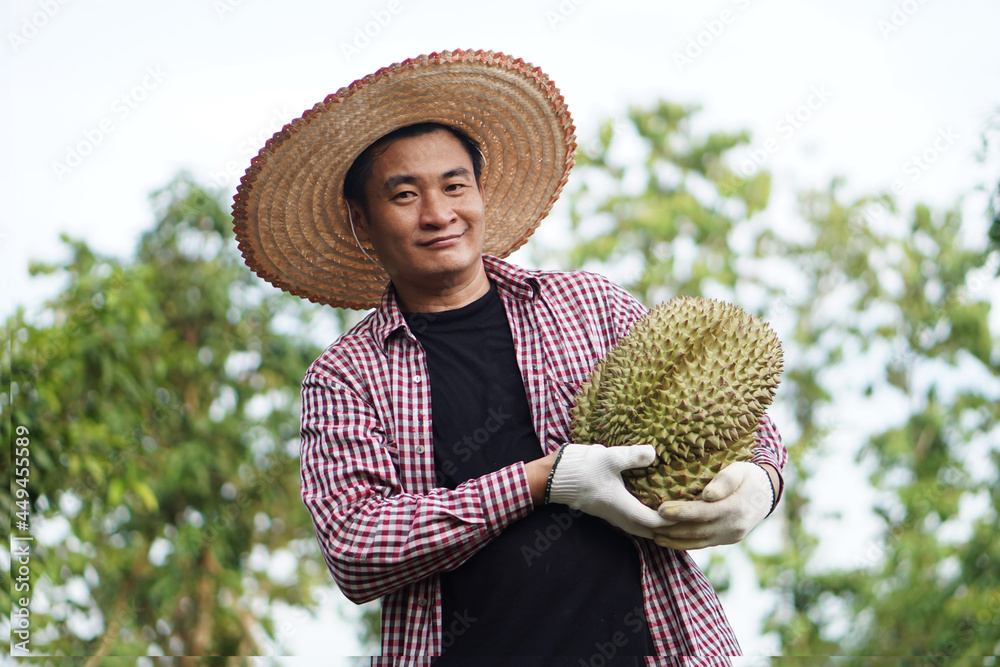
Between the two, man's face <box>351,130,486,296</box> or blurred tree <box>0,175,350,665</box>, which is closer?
man's face <box>351,130,486,296</box>

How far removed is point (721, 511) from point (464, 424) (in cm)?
54

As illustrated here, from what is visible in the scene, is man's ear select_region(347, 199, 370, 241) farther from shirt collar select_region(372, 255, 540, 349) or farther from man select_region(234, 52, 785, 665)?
shirt collar select_region(372, 255, 540, 349)

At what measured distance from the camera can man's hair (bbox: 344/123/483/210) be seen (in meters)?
2.00

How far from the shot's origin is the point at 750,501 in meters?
1.63

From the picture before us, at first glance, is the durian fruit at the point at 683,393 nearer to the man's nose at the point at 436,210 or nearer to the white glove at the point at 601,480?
the white glove at the point at 601,480

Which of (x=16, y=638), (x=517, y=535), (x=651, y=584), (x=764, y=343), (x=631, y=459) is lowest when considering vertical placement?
(x=16, y=638)

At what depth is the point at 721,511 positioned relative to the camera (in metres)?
1.60

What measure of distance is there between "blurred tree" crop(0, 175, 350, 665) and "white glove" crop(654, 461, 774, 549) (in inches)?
137

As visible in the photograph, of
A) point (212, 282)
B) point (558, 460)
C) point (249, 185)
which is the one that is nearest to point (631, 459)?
point (558, 460)

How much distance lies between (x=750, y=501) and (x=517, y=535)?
447mm

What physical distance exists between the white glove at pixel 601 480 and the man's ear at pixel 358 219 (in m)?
0.83

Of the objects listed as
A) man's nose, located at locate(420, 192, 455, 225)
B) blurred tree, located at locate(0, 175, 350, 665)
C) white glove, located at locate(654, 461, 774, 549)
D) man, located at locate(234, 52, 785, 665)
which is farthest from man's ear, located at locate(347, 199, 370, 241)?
blurred tree, located at locate(0, 175, 350, 665)

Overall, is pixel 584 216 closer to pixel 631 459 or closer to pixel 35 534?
pixel 35 534

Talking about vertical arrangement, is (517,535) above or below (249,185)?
below
